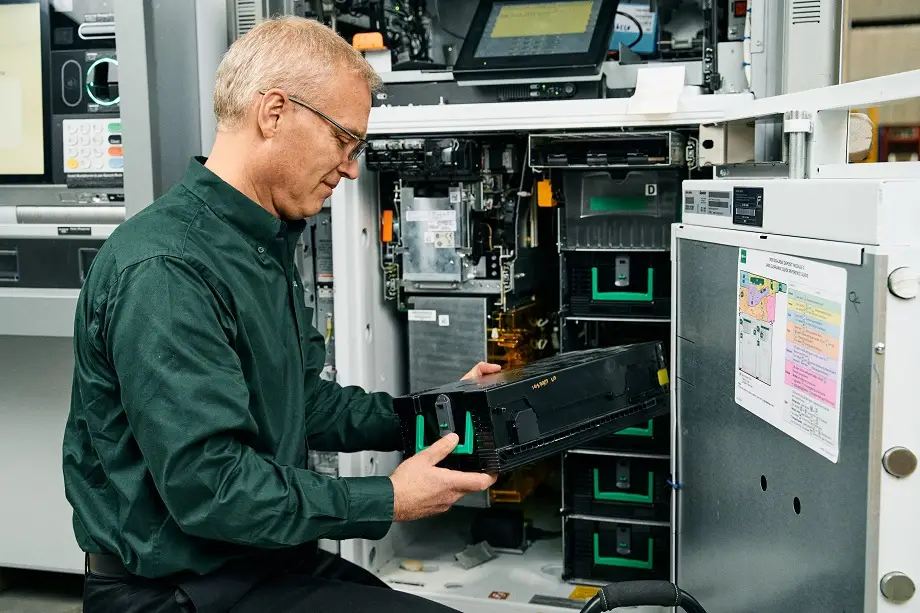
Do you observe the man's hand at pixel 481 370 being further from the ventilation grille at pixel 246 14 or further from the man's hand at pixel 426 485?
the ventilation grille at pixel 246 14

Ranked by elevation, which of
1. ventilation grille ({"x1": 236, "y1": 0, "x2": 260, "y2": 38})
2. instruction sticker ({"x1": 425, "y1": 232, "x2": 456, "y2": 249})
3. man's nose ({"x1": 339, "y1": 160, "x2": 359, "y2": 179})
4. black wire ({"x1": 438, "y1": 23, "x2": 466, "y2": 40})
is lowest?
instruction sticker ({"x1": 425, "y1": 232, "x2": 456, "y2": 249})

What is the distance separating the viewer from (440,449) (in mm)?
2143

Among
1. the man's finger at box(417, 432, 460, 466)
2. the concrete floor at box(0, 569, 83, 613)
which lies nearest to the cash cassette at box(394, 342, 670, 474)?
the man's finger at box(417, 432, 460, 466)

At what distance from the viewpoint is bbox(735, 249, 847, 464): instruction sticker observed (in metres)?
1.55

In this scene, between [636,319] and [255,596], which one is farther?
[636,319]

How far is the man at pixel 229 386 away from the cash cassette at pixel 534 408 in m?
0.12

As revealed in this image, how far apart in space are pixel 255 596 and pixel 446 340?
1.54m

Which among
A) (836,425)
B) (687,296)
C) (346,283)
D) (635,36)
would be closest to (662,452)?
(687,296)

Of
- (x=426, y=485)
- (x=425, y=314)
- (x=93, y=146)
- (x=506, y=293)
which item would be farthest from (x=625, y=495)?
(x=93, y=146)

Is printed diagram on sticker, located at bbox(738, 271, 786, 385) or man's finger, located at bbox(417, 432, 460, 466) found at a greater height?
printed diagram on sticker, located at bbox(738, 271, 786, 385)

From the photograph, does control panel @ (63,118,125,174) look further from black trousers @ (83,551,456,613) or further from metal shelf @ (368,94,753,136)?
black trousers @ (83,551,456,613)

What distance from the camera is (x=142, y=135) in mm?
2939

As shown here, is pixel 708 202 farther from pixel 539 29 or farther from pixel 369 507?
pixel 539 29

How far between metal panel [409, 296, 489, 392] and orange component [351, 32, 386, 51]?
916 millimetres
